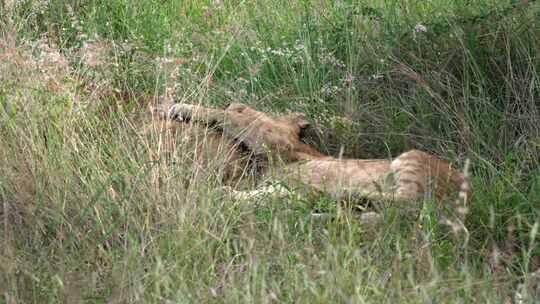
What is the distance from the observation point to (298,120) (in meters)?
5.32

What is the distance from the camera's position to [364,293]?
3119 millimetres

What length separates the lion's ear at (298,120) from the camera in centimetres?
530

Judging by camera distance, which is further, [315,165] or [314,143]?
[314,143]

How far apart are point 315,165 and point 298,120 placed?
423mm

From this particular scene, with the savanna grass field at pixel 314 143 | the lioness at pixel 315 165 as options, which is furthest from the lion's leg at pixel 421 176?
the savanna grass field at pixel 314 143

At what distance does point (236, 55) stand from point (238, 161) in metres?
1.40

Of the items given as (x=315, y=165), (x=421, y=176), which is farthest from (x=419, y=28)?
(x=421, y=176)

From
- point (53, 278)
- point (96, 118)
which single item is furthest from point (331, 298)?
point (96, 118)

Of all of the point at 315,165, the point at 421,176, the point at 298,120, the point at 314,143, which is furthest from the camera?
the point at 314,143

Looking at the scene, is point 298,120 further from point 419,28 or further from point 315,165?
point 419,28

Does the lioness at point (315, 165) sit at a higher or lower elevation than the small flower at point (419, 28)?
lower

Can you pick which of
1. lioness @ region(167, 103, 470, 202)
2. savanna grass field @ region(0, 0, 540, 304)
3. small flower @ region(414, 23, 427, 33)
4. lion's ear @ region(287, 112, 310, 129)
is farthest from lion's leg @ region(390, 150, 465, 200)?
small flower @ region(414, 23, 427, 33)

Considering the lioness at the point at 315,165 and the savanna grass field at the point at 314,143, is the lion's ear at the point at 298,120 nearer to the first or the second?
the lioness at the point at 315,165

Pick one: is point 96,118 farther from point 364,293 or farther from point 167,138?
point 364,293
